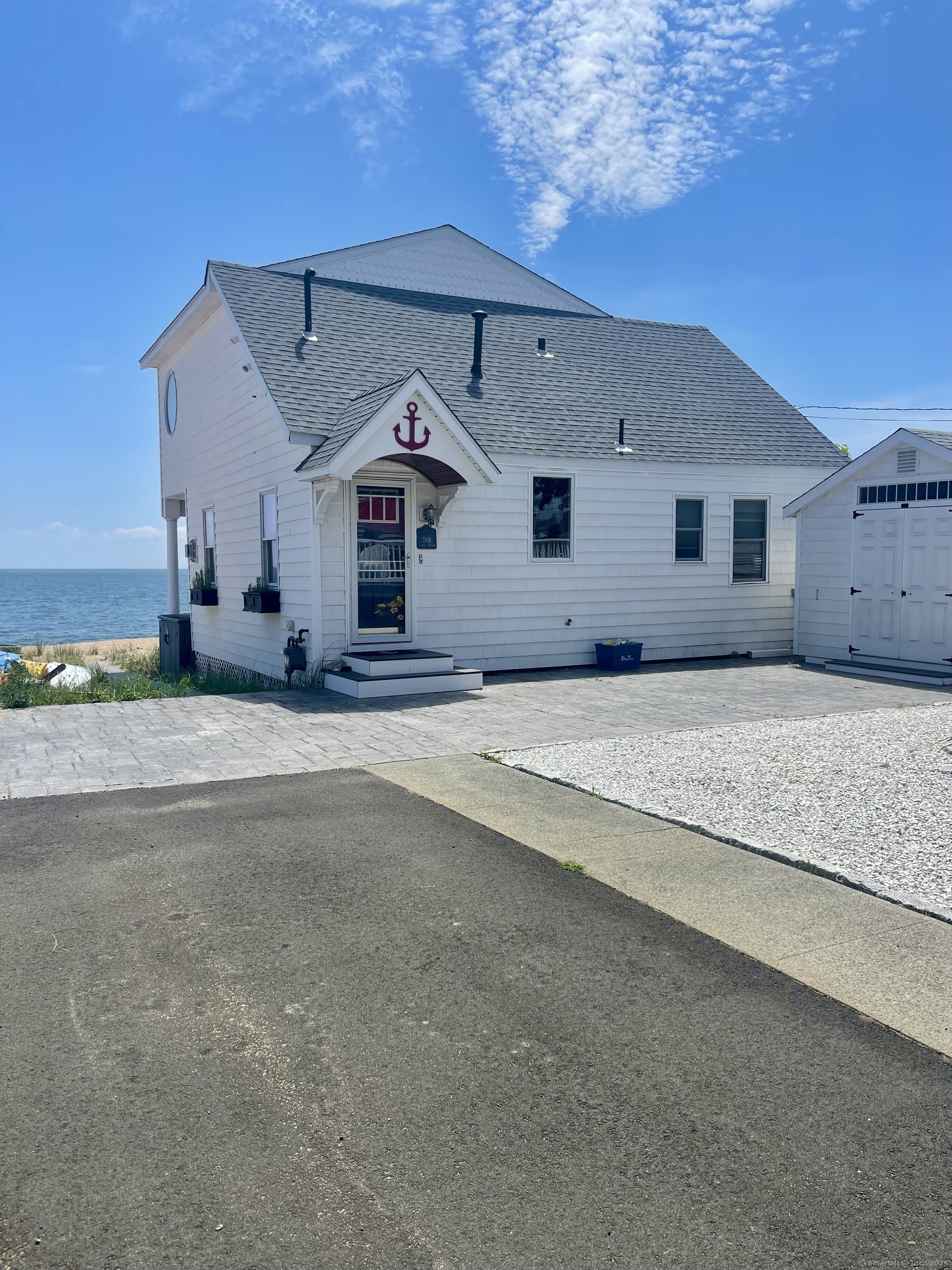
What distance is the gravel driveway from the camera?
5.96 metres

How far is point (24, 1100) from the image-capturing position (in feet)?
10.9

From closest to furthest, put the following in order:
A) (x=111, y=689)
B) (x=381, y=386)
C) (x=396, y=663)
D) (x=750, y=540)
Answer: (x=396, y=663)
(x=111, y=689)
(x=381, y=386)
(x=750, y=540)

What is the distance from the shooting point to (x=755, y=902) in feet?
17.2

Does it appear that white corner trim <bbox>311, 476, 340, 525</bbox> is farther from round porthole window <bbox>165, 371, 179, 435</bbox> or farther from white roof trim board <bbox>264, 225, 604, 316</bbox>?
Result: round porthole window <bbox>165, 371, 179, 435</bbox>

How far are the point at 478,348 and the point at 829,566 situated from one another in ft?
23.4

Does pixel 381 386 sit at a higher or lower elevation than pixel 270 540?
higher

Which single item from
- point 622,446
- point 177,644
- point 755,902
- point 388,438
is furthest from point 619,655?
point 755,902

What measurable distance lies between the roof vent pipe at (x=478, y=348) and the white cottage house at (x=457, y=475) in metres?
0.05

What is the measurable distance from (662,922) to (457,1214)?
7.96ft

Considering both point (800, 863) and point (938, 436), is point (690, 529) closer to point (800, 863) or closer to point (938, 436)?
point (938, 436)

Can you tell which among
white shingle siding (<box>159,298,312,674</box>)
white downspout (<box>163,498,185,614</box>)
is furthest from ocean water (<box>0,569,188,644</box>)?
white shingle siding (<box>159,298,312,674</box>)

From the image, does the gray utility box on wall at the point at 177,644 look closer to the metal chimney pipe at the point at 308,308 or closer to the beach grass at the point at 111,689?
the beach grass at the point at 111,689

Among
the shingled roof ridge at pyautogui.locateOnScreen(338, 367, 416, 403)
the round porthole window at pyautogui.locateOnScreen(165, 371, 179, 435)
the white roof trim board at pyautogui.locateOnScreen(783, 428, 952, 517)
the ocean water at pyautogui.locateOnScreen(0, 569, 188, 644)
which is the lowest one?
the ocean water at pyautogui.locateOnScreen(0, 569, 188, 644)

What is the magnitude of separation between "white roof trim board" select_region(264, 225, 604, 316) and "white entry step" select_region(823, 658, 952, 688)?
996 cm
